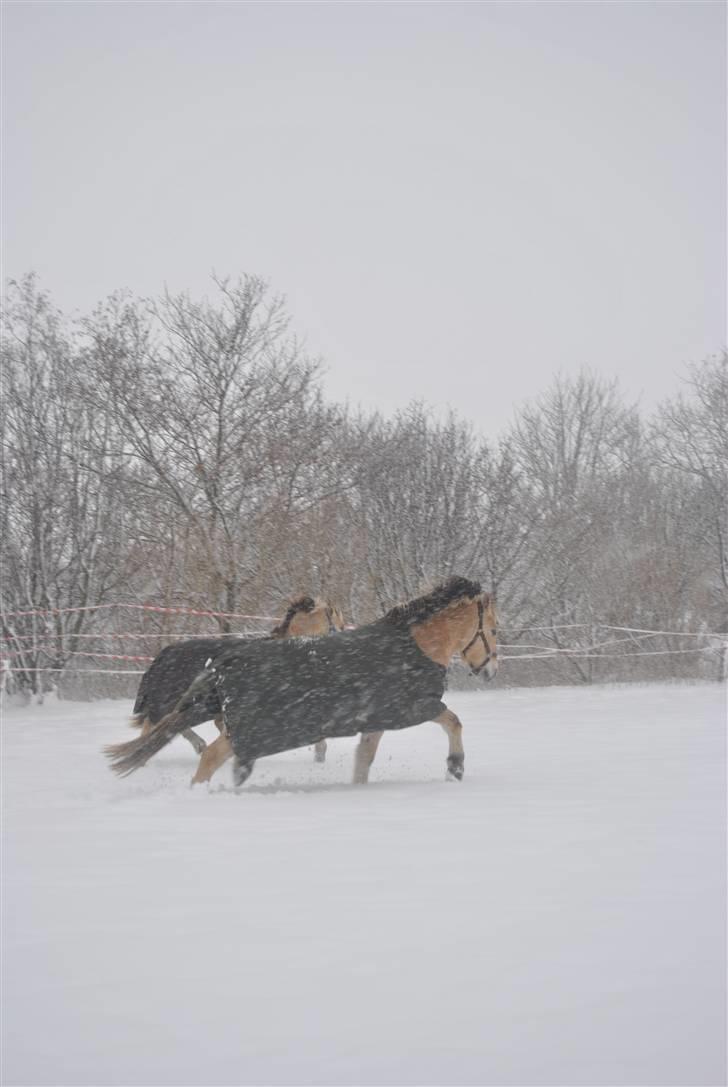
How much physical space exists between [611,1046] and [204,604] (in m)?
14.8

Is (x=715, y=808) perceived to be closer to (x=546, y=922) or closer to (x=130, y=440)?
(x=546, y=922)

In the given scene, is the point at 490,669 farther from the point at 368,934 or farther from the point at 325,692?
the point at 368,934

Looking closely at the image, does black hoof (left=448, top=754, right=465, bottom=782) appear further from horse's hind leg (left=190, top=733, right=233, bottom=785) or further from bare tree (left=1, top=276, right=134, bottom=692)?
bare tree (left=1, top=276, right=134, bottom=692)

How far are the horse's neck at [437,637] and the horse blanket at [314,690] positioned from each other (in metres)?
A: 0.18

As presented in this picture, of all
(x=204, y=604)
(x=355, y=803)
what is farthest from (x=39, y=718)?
(x=355, y=803)

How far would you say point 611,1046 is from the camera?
2836 mm

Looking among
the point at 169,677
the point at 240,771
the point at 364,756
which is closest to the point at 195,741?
the point at 169,677

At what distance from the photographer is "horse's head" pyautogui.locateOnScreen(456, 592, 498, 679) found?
808 centimetres

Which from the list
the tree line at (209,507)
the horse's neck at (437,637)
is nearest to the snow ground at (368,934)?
the horse's neck at (437,637)

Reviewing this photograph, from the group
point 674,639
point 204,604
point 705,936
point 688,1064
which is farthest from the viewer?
point 674,639

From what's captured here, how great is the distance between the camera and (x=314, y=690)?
23.8 ft

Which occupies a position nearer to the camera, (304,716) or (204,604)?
(304,716)

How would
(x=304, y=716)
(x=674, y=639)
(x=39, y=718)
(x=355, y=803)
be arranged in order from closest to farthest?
(x=355, y=803) < (x=304, y=716) < (x=39, y=718) < (x=674, y=639)

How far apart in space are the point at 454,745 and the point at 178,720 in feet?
6.51
